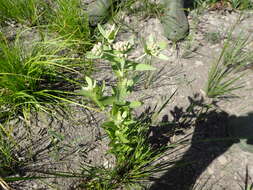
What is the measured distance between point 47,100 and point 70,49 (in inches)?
Result: 20.4

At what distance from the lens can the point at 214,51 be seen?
243 cm

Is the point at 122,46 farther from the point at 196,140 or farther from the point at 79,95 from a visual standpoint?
the point at 196,140

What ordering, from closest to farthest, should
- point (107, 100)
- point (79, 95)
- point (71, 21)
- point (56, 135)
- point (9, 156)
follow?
point (107, 100) → point (9, 156) → point (56, 135) → point (79, 95) → point (71, 21)

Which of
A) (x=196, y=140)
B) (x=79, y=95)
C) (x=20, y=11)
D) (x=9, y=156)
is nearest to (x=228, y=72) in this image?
(x=196, y=140)

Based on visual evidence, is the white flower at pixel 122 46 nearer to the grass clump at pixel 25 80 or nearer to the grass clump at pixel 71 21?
the grass clump at pixel 25 80

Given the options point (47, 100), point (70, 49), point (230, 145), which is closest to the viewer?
point (230, 145)

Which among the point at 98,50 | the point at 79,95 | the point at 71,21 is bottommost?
the point at 79,95

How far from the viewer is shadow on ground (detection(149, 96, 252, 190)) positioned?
168cm

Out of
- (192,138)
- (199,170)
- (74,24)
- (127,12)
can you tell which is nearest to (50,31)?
(74,24)

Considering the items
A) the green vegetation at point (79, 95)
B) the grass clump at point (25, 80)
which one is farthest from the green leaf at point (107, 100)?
the grass clump at point (25, 80)

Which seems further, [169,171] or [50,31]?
[50,31]

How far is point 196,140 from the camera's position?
186 centimetres

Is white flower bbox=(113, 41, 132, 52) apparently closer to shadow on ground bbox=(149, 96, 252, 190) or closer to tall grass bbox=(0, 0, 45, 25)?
shadow on ground bbox=(149, 96, 252, 190)

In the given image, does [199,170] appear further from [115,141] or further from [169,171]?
[115,141]
